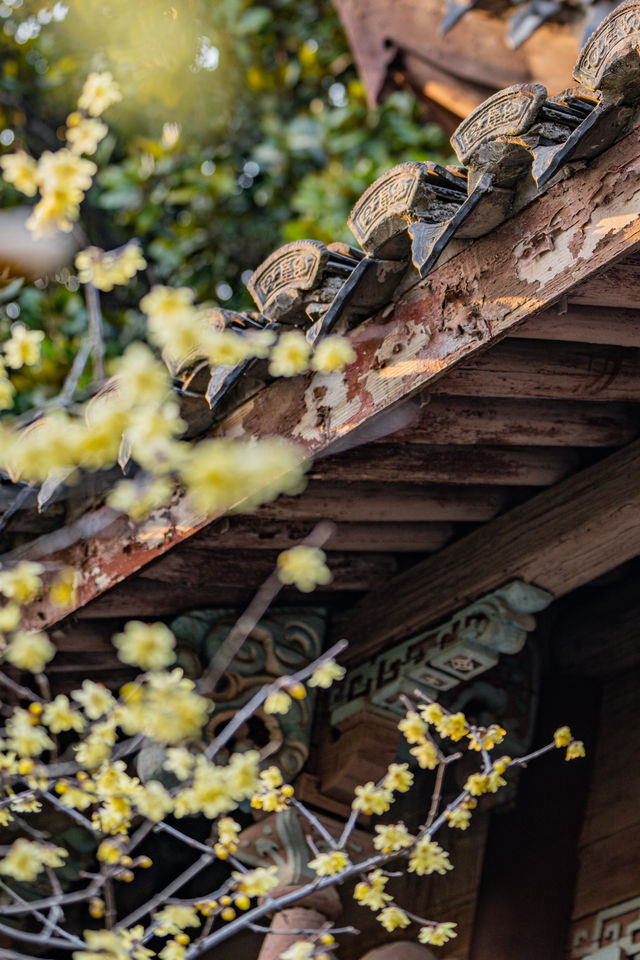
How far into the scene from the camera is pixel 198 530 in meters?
2.32

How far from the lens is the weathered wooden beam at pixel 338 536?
99.7 inches

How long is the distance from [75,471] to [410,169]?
0.94m

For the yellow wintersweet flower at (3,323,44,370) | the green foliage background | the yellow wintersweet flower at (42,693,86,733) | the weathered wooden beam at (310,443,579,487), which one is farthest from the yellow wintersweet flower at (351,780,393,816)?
the green foliage background

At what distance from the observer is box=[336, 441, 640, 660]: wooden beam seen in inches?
98.3

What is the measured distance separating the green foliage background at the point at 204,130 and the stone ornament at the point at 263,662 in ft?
12.3

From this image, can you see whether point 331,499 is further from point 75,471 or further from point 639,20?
point 639,20

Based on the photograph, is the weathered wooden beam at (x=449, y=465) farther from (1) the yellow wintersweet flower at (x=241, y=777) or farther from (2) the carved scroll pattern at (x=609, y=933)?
(2) the carved scroll pattern at (x=609, y=933)

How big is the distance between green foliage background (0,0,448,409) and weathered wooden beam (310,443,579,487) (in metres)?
3.92

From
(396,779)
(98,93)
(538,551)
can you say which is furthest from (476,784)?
(98,93)

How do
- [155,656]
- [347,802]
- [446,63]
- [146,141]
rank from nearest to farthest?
1. [155,656]
2. [347,802]
3. [446,63]
4. [146,141]

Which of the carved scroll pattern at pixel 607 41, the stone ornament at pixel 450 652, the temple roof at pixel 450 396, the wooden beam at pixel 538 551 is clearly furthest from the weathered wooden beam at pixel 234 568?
the carved scroll pattern at pixel 607 41

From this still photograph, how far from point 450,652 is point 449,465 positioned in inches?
19.3

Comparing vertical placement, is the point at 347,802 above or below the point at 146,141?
below

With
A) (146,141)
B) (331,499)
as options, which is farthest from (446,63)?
(331,499)
